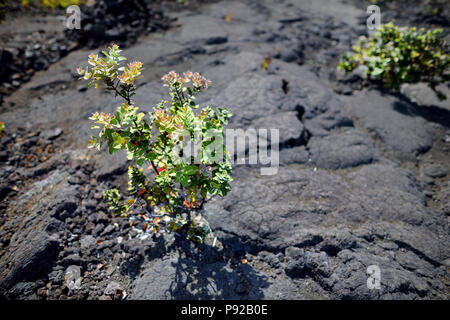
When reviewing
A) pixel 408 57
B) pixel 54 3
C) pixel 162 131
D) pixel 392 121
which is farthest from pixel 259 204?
pixel 54 3

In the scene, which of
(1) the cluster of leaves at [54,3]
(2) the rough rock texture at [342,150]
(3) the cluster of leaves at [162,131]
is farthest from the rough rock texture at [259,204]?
(1) the cluster of leaves at [54,3]

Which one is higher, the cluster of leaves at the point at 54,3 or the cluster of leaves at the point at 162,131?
the cluster of leaves at the point at 54,3

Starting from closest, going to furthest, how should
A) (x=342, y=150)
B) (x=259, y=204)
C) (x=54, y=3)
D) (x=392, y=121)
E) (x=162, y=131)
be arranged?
(x=162, y=131) < (x=259, y=204) < (x=342, y=150) < (x=392, y=121) < (x=54, y=3)

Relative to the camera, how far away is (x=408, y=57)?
11.6 feet

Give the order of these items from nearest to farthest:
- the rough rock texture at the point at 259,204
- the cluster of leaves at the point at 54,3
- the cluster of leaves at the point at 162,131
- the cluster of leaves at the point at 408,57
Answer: the cluster of leaves at the point at 162,131 → the rough rock texture at the point at 259,204 → the cluster of leaves at the point at 408,57 → the cluster of leaves at the point at 54,3

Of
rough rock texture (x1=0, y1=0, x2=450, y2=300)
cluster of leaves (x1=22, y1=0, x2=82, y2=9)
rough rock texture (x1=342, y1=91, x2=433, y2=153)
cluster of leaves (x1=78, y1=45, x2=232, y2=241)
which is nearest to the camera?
cluster of leaves (x1=78, y1=45, x2=232, y2=241)

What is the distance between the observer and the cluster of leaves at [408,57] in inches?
139

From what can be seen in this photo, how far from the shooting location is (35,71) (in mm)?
4367

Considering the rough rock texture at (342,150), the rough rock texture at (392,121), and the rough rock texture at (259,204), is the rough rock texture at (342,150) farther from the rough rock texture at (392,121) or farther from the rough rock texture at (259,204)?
the rough rock texture at (392,121)

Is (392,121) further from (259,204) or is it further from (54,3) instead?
(54,3)

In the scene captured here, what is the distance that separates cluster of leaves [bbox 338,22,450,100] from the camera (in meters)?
3.53

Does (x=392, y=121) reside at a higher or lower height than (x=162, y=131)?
lower

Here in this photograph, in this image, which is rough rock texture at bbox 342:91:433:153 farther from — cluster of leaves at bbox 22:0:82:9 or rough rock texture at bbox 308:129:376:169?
cluster of leaves at bbox 22:0:82:9

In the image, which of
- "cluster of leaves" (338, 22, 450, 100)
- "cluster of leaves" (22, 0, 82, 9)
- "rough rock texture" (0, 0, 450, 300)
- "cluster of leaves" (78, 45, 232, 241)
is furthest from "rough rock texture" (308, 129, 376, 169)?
"cluster of leaves" (22, 0, 82, 9)
